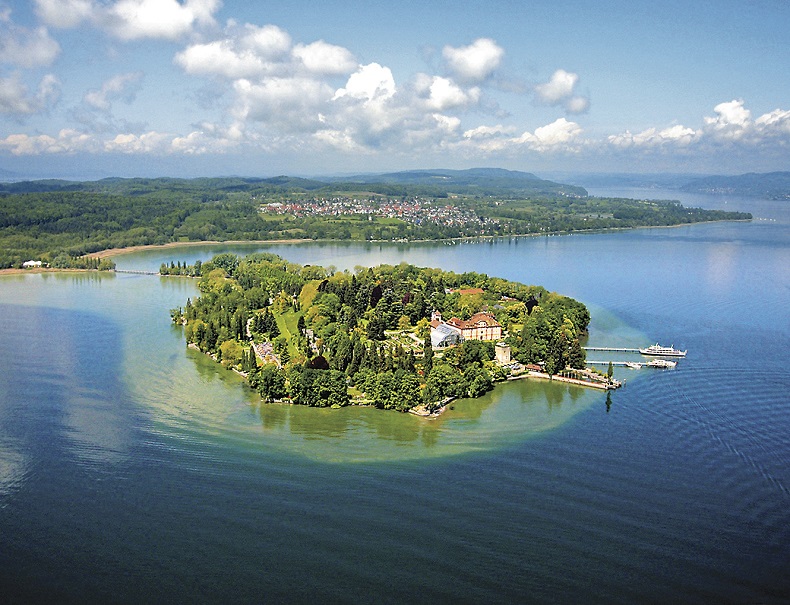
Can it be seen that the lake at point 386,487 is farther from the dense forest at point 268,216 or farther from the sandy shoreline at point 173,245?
the dense forest at point 268,216

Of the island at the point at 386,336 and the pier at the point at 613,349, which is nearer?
the island at the point at 386,336

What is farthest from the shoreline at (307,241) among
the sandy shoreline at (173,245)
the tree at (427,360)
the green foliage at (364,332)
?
the tree at (427,360)

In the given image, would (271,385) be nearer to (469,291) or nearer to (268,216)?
(469,291)

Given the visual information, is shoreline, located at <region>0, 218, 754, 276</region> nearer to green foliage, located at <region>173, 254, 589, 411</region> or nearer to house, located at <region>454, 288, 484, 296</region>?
green foliage, located at <region>173, 254, 589, 411</region>

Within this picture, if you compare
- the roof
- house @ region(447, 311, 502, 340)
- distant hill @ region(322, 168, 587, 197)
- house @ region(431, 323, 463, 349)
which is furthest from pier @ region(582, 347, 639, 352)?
distant hill @ region(322, 168, 587, 197)

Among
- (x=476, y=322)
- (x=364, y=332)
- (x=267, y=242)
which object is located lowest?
(x=364, y=332)

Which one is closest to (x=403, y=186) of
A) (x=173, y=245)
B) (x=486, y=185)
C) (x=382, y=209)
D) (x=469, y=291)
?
(x=382, y=209)

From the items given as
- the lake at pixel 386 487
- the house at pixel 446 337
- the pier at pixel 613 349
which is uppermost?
the house at pixel 446 337
